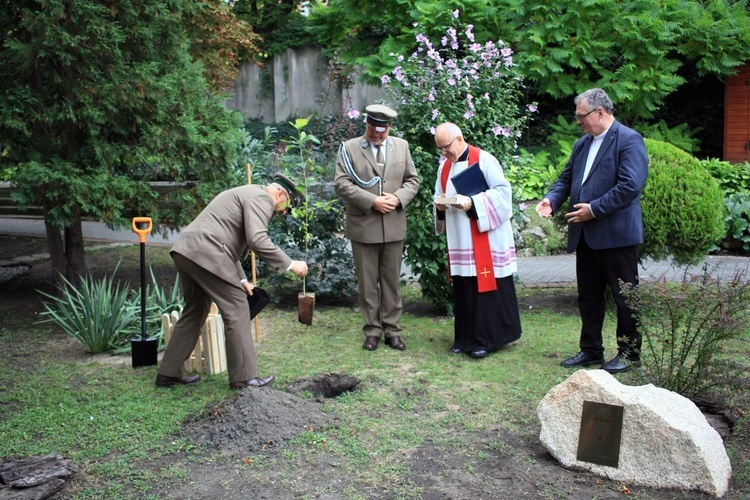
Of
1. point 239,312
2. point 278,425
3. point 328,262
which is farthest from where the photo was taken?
point 328,262

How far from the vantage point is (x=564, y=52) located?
13805mm

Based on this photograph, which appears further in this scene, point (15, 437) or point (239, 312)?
point (239, 312)

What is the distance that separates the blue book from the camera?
6320 millimetres

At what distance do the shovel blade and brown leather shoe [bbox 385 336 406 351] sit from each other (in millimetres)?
1994

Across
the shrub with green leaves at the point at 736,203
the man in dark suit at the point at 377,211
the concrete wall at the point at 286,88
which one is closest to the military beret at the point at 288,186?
the man in dark suit at the point at 377,211

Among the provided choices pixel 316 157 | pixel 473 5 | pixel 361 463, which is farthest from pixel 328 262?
pixel 473 5

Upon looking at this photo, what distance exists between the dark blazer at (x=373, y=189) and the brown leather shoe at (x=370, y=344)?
0.86m

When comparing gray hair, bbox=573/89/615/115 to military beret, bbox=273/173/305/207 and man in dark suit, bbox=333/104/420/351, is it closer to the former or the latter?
man in dark suit, bbox=333/104/420/351

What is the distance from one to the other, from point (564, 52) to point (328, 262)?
751 cm

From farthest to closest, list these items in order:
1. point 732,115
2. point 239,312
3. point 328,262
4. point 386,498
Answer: point 732,115
point 328,262
point 239,312
point 386,498

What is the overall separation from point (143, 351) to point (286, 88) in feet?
53.7

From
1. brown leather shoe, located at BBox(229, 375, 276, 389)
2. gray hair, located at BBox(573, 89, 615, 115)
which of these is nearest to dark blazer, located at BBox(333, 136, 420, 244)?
brown leather shoe, located at BBox(229, 375, 276, 389)

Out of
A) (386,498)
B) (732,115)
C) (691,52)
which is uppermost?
(691,52)

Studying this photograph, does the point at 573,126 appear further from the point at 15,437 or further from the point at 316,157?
the point at 15,437
